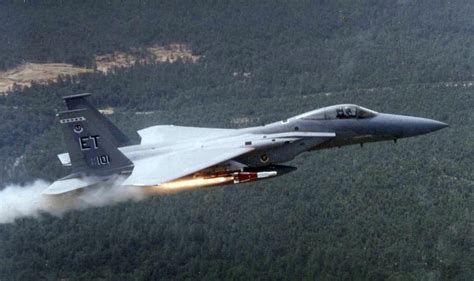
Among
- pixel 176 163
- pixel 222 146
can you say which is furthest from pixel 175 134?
pixel 176 163

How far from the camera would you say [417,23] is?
10488cm

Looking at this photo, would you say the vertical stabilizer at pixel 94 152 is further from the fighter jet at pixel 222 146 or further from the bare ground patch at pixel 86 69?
the bare ground patch at pixel 86 69

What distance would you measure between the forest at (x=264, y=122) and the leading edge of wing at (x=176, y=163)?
12.7 meters

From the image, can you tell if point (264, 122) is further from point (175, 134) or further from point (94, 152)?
point (94, 152)

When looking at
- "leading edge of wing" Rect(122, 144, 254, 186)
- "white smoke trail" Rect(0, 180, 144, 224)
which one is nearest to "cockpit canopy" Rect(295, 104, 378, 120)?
"leading edge of wing" Rect(122, 144, 254, 186)

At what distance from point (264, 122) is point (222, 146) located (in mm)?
32340

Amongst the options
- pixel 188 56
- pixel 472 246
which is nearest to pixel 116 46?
pixel 188 56

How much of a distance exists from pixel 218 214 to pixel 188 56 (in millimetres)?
38826

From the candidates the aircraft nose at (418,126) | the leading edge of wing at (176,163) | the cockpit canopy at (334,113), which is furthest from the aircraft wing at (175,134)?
the aircraft nose at (418,126)

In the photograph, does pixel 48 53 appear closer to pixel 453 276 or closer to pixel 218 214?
pixel 218 214

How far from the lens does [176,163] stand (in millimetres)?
41219

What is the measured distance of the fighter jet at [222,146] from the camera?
4181 centimetres

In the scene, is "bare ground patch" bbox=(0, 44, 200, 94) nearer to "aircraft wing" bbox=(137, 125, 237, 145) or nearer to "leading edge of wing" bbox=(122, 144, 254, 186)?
"aircraft wing" bbox=(137, 125, 237, 145)

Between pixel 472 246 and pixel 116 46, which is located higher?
pixel 116 46
